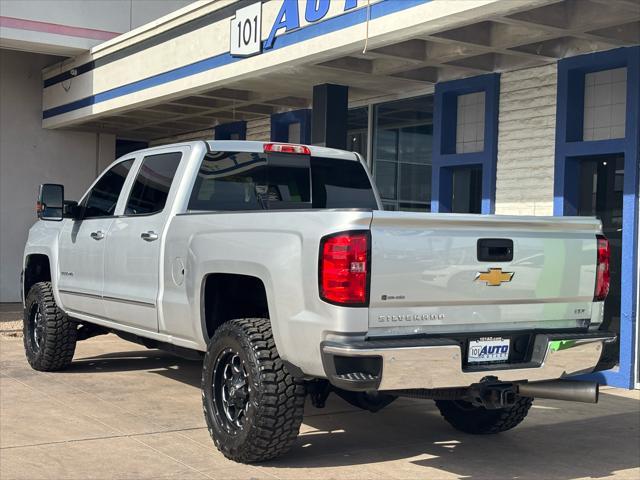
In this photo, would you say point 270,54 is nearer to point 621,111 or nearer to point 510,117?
point 510,117

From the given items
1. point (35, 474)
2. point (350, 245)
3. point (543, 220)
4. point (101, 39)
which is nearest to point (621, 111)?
point (543, 220)

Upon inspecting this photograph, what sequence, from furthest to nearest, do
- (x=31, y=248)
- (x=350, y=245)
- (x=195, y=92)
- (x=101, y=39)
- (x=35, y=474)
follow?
(x=101, y=39) < (x=195, y=92) < (x=31, y=248) < (x=35, y=474) < (x=350, y=245)

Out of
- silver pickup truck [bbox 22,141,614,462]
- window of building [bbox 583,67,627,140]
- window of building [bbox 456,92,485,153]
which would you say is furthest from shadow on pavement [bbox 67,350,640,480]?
window of building [bbox 456,92,485,153]

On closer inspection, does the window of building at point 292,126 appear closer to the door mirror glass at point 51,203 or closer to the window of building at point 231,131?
the window of building at point 231,131

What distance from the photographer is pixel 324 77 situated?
11.7 metres

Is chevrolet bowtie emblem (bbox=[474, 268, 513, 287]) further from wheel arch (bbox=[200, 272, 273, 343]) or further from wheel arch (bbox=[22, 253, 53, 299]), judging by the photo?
wheel arch (bbox=[22, 253, 53, 299])

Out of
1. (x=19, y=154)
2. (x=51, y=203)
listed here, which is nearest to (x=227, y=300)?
(x=51, y=203)

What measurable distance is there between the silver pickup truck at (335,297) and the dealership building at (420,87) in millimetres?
3027

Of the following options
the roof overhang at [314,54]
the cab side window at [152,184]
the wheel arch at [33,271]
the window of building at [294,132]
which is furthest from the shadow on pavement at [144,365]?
the window of building at [294,132]

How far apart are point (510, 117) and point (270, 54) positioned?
2.93 metres

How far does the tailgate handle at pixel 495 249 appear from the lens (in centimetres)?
520

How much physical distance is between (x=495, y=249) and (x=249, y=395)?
168 centimetres

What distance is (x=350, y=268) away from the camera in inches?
190

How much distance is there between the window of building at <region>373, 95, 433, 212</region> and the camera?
40.2 feet
